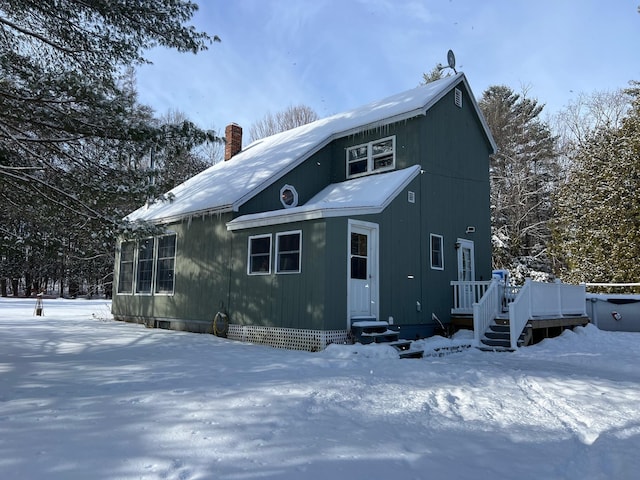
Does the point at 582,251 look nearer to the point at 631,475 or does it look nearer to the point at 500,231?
the point at 500,231

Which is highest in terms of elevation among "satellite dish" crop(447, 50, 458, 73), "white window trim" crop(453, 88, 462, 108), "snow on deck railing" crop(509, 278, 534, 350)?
"satellite dish" crop(447, 50, 458, 73)

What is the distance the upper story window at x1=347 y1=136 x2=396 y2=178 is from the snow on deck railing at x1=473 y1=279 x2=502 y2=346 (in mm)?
3782

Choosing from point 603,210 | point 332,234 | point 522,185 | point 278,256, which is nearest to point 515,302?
point 332,234

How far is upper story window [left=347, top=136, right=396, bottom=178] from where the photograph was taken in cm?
1177

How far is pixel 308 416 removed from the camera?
13.9ft

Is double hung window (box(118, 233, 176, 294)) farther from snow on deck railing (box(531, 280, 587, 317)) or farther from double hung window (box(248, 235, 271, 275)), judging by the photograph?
snow on deck railing (box(531, 280, 587, 317))

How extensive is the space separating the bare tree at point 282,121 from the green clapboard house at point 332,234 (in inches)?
694

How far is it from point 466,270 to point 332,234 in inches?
206

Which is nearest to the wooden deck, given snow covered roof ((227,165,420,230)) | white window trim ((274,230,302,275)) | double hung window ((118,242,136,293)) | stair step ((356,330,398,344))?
stair step ((356,330,398,344))

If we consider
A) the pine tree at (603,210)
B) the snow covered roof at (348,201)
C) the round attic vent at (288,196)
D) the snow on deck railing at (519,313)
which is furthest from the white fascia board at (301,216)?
the pine tree at (603,210)

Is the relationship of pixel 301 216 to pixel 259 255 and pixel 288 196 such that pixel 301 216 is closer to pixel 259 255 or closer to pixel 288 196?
pixel 259 255

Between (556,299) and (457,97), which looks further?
(457,97)

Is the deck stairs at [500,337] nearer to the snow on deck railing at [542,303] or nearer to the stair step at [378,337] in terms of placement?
the snow on deck railing at [542,303]

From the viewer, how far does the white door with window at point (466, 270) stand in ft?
38.3
